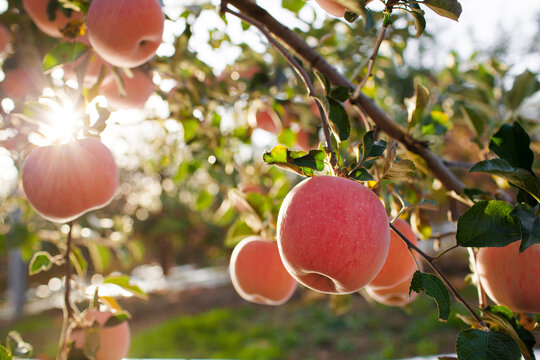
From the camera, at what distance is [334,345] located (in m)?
3.71

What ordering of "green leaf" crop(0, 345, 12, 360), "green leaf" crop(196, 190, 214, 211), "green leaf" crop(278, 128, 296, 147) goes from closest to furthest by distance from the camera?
"green leaf" crop(0, 345, 12, 360)
"green leaf" crop(278, 128, 296, 147)
"green leaf" crop(196, 190, 214, 211)

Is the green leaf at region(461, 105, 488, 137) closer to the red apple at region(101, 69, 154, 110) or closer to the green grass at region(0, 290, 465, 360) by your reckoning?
the red apple at region(101, 69, 154, 110)

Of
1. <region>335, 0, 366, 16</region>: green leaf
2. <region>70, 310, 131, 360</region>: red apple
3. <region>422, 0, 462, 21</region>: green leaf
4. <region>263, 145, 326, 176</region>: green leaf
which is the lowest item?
<region>70, 310, 131, 360</region>: red apple

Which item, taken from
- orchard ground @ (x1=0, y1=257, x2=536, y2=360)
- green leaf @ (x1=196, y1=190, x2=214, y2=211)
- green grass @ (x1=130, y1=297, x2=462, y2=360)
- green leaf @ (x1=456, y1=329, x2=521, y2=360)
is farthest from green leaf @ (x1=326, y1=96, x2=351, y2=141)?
green grass @ (x1=130, y1=297, x2=462, y2=360)

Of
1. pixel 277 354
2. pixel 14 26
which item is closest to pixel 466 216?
pixel 14 26

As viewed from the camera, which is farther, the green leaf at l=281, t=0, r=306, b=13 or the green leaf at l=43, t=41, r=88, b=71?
the green leaf at l=281, t=0, r=306, b=13

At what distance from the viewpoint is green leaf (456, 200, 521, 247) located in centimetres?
55

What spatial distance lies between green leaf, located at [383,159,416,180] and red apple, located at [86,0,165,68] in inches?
20.4

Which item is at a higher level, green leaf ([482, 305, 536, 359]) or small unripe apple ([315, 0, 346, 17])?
small unripe apple ([315, 0, 346, 17])

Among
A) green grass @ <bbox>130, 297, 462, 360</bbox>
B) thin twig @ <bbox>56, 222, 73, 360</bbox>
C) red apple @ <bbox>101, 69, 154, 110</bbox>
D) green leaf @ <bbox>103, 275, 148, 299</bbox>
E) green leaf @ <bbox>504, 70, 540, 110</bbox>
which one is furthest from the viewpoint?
green grass @ <bbox>130, 297, 462, 360</bbox>

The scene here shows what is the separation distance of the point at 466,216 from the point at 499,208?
1.8 inches

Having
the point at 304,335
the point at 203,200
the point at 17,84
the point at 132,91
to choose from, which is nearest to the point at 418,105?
the point at 132,91

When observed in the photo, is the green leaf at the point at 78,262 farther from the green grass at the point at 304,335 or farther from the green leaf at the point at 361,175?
the green grass at the point at 304,335

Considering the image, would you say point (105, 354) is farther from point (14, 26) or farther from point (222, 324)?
point (222, 324)
